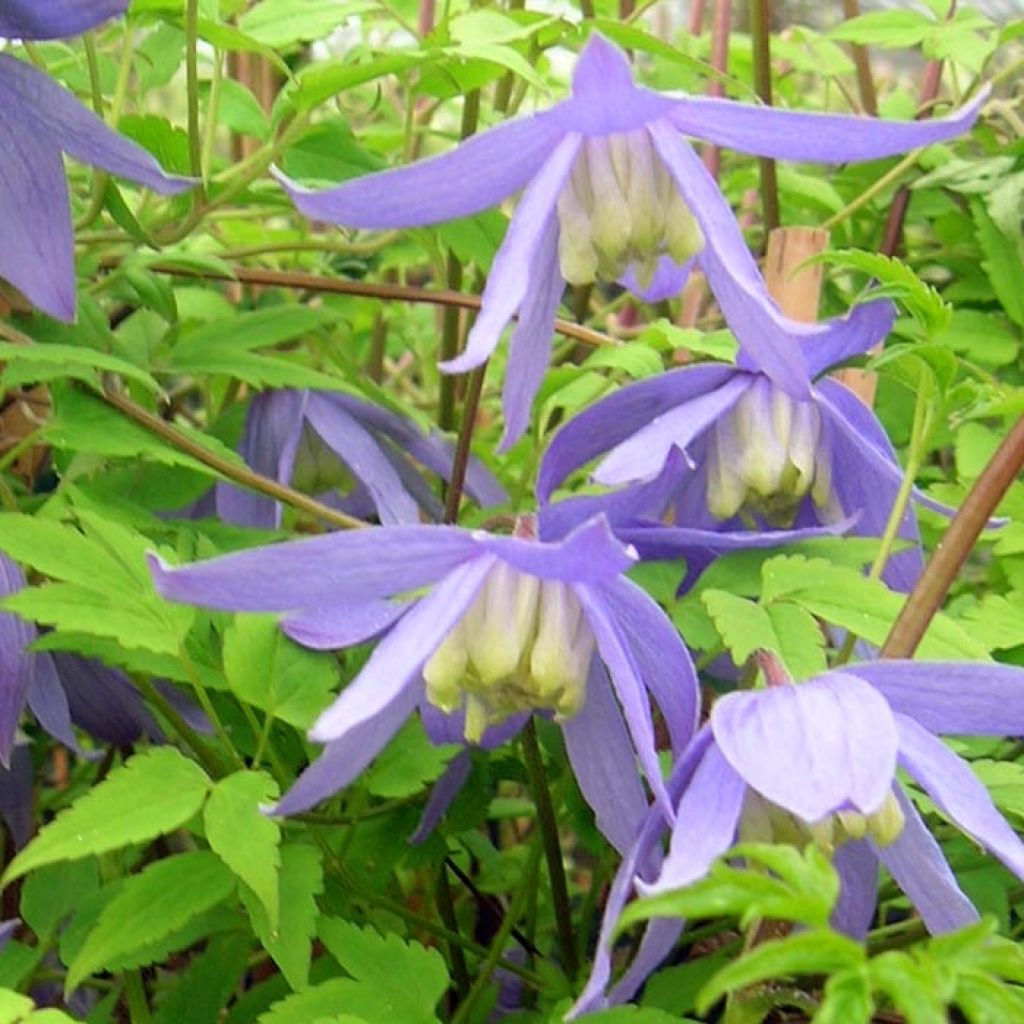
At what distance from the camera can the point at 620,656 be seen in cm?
50

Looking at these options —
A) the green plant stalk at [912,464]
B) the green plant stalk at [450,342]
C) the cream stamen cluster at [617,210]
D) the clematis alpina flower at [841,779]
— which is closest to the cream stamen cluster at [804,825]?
the clematis alpina flower at [841,779]

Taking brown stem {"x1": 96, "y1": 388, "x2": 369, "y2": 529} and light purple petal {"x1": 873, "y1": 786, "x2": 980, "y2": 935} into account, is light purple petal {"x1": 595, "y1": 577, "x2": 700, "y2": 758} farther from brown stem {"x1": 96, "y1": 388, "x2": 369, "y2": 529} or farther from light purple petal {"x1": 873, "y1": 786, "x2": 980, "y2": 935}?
brown stem {"x1": 96, "y1": 388, "x2": 369, "y2": 529}

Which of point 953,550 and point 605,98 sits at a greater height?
point 605,98

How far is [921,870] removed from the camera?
51 centimetres

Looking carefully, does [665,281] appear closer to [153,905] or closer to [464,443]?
[464,443]

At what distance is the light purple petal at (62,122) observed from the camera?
2.06 ft

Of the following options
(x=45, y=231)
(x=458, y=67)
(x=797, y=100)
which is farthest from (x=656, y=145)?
(x=797, y=100)

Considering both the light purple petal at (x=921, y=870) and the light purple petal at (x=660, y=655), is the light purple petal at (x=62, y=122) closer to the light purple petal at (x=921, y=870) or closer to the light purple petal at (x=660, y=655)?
the light purple petal at (x=660, y=655)

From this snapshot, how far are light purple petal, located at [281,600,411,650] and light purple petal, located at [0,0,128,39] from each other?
0.78ft

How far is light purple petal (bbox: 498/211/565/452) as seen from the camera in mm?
587

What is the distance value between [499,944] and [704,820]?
194 millimetres

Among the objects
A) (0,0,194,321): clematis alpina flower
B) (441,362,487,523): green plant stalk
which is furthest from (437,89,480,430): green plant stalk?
(0,0,194,321): clematis alpina flower

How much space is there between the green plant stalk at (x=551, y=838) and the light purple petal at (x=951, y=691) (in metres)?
0.17

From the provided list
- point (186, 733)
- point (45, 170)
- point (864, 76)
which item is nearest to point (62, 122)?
point (45, 170)
